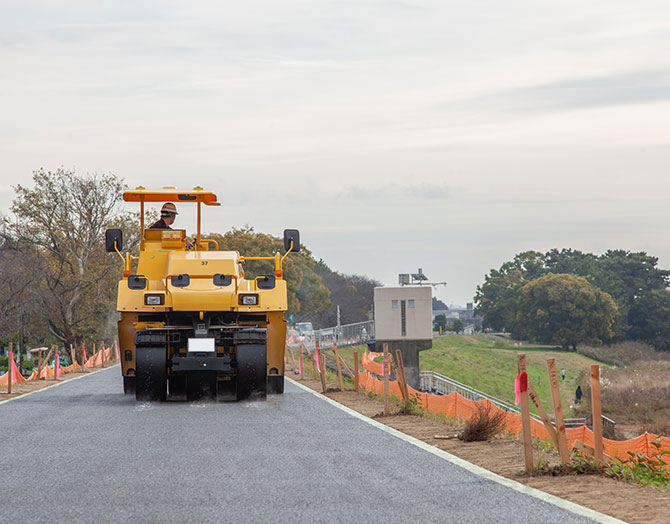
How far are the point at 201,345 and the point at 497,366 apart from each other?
7698cm

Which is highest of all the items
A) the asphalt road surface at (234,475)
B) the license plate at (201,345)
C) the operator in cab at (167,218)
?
the operator in cab at (167,218)

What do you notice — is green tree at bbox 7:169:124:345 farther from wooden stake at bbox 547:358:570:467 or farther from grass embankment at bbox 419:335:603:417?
wooden stake at bbox 547:358:570:467

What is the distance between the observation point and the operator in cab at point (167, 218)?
2091cm

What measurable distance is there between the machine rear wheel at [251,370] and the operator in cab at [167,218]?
3551 mm

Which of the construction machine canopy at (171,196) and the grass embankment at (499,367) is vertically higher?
the construction machine canopy at (171,196)

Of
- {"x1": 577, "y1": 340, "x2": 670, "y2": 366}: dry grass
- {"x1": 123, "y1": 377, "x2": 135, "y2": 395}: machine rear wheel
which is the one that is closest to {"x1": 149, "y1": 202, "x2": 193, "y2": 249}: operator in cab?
{"x1": 123, "y1": 377, "x2": 135, "y2": 395}: machine rear wheel

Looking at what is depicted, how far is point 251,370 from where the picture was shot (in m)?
18.4

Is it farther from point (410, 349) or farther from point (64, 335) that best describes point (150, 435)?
point (410, 349)

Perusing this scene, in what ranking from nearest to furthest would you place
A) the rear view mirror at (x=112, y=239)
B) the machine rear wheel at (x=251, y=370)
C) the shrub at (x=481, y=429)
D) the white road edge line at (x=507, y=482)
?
the white road edge line at (x=507, y=482)
the shrub at (x=481, y=429)
the machine rear wheel at (x=251, y=370)
the rear view mirror at (x=112, y=239)

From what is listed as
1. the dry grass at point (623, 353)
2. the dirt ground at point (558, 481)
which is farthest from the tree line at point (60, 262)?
the dry grass at point (623, 353)

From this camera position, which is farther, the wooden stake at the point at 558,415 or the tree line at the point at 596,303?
the tree line at the point at 596,303

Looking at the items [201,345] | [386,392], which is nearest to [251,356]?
[201,345]

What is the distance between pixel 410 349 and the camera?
74.7 metres

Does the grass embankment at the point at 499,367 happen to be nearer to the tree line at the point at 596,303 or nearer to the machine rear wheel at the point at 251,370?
the tree line at the point at 596,303
